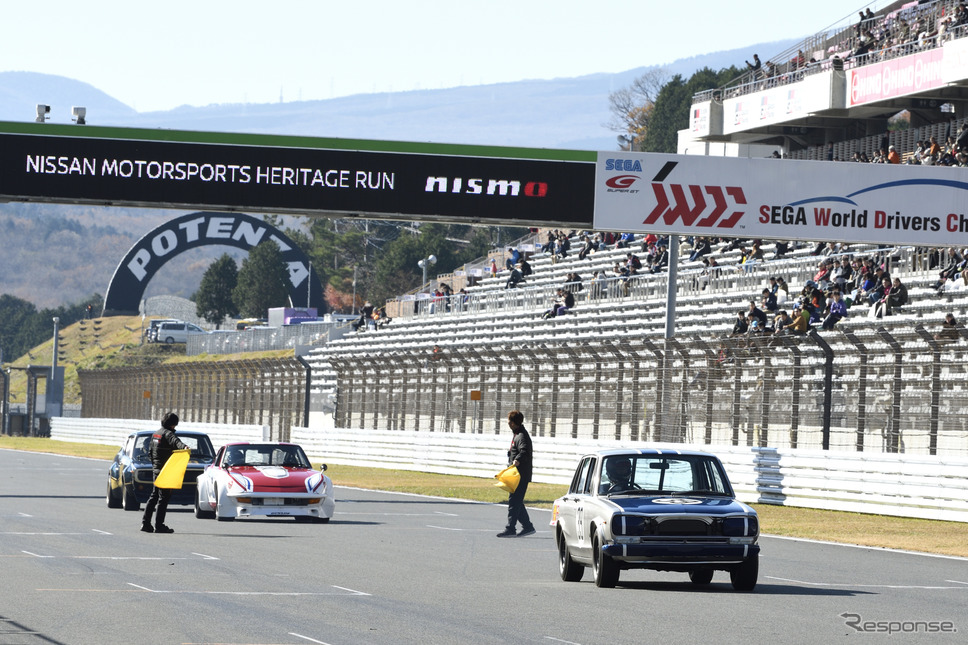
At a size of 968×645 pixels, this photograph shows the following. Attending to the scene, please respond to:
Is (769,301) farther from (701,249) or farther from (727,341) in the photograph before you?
(701,249)

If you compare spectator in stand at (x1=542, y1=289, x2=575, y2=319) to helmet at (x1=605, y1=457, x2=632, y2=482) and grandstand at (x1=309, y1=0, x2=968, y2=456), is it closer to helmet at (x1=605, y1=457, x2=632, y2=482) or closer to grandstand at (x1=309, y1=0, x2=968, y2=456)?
grandstand at (x1=309, y1=0, x2=968, y2=456)

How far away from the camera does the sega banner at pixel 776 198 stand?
30.3 meters

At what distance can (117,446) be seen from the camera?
67562 millimetres

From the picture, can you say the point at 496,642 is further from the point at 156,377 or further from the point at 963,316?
Result: the point at 156,377

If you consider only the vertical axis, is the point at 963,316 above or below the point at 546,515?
above

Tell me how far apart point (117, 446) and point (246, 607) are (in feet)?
186

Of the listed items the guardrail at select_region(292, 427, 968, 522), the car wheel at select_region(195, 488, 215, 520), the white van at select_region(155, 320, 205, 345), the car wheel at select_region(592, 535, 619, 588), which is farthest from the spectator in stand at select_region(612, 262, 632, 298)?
the white van at select_region(155, 320, 205, 345)

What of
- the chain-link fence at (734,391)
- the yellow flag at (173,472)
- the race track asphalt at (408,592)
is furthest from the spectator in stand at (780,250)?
the yellow flag at (173,472)

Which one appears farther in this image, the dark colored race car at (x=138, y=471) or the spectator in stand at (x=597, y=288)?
the spectator in stand at (x=597, y=288)

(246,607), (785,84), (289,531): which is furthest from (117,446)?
(246,607)

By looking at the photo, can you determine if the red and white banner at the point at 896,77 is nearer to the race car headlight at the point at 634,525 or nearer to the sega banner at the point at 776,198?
the sega banner at the point at 776,198

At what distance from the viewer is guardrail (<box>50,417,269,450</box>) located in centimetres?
5134

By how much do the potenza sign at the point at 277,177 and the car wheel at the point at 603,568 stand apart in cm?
1599

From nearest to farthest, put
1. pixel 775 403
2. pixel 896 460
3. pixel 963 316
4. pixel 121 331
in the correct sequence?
pixel 896 460, pixel 775 403, pixel 963 316, pixel 121 331
